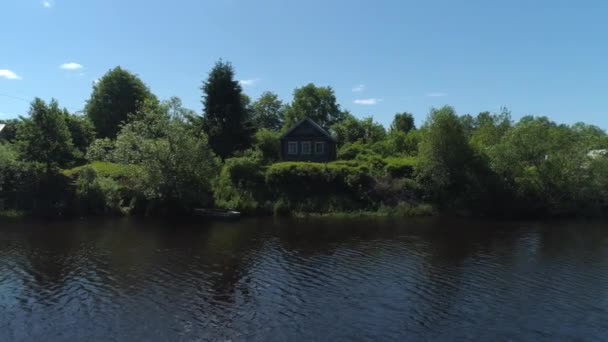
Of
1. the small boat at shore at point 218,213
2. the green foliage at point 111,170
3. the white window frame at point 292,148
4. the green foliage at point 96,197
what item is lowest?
the small boat at shore at point 218,213

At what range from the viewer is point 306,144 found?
61125 mm

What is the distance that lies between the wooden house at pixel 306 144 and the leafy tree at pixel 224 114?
228 inches

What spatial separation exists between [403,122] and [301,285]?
81723mm

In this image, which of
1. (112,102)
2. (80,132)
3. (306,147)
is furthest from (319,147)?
(112,102)

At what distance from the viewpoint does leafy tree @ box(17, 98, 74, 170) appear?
4541 cm

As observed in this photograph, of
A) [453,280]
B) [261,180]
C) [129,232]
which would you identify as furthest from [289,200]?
[453,280]

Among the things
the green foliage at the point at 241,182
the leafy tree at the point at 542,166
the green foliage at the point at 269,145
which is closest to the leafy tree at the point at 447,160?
the leafy tree at the point at 542,166

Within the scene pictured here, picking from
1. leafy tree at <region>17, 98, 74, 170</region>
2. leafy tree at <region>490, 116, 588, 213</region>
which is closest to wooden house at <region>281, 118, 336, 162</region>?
leafy tree at <region>490, 116, 588, 213</region>

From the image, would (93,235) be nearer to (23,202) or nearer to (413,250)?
(23,202)

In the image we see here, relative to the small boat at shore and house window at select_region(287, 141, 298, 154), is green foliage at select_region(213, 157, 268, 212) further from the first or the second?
house window at select_region(287, 141, 298, 154)

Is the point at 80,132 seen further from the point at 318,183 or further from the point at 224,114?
the point at 318,183

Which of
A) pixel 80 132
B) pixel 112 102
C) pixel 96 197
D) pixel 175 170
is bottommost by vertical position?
pixel 96 197

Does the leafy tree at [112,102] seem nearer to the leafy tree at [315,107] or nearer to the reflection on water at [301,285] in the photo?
the leafy tree at [315,107]

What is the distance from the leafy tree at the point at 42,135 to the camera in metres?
45.4
